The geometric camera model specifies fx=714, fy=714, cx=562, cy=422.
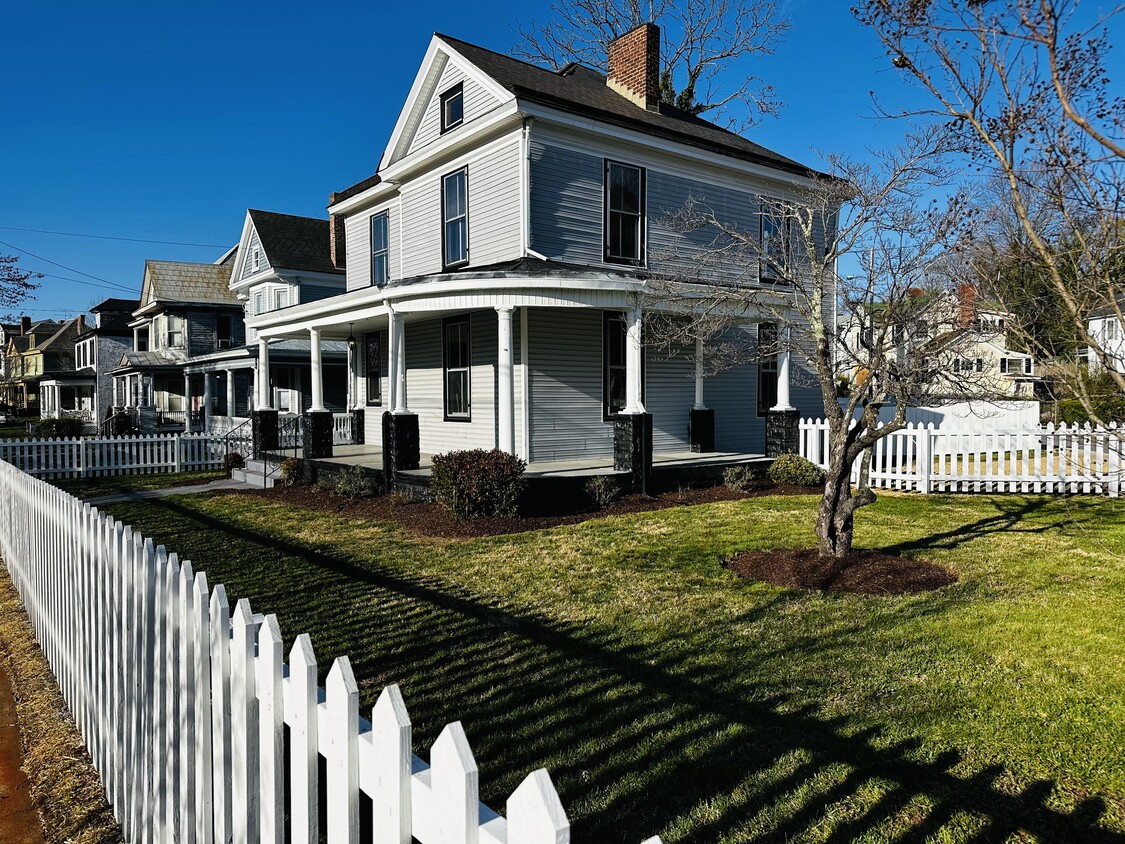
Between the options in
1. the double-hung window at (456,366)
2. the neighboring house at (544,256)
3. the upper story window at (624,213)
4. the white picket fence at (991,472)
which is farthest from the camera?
the double-hung window at (456,366)

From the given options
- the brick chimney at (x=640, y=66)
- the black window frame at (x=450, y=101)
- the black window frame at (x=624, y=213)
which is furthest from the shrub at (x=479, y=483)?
the brick chimney at (x=640, y=66)

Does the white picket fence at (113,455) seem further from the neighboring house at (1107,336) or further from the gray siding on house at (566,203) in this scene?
the neighboring house at (1107,336)

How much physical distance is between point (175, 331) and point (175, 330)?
0.05 meters

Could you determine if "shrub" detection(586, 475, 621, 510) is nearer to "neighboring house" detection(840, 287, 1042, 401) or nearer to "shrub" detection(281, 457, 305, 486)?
"neighboring house" detection(840, 287, 1042, 401)

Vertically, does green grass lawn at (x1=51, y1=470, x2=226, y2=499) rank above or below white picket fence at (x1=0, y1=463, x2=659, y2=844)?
below

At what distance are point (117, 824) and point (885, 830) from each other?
340cm

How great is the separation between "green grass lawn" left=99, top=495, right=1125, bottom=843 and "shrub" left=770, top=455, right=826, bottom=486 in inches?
189

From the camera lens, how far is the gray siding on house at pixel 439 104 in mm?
14719

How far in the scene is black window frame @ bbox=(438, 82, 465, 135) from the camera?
15.4m

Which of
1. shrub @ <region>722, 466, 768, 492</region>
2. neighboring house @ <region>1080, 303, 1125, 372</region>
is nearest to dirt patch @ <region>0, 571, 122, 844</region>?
neighboring house @ <region>1080, 303, 1125, 372</region>

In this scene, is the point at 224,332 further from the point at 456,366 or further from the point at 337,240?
the point at 456,366

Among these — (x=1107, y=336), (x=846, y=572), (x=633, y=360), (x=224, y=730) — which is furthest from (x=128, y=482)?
(x=1107, y=336)

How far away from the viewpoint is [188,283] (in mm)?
36781

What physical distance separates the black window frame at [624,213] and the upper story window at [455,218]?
2.99 metres
